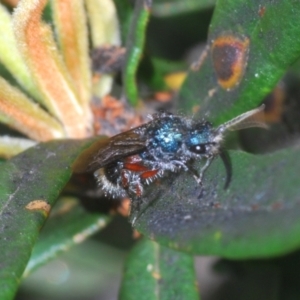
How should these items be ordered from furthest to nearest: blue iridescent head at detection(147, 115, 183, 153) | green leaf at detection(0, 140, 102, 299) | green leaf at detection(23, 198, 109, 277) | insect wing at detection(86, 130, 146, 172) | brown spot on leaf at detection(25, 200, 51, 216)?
green leaf at detection(23, 198, 109, 277) → blue iridescent head at detection(147, 115, 183, 153) → insect wing at detection(86, 130, 146, 172) → brown spot on leaf at detection(25, 200, 51, 216) → green leaf at detection(0, 140, 102, 299)

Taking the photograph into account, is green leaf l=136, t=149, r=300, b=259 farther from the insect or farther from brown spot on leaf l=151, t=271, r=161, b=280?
brown spot on leaf l=151, t=271, r=161, b=280

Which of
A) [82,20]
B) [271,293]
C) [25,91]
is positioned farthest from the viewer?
[271,293]

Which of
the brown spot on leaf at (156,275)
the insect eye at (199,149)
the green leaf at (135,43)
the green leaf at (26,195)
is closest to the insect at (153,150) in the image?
the insect eye at (199,149)

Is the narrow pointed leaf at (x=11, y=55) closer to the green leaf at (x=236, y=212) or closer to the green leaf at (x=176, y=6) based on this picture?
the green leaf at (x=236, y=212)

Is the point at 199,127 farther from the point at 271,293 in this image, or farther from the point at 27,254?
Result: the point at 271,293

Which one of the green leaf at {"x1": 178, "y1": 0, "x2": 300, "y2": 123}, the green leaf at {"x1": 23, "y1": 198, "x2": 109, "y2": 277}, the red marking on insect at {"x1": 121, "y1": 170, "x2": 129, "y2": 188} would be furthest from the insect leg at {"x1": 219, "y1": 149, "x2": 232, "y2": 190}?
the green leaf at {"x1": 23, "y1": 198, "x2": 109, "y2": 277}

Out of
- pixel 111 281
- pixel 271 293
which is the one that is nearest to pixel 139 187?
pixel 271 293
